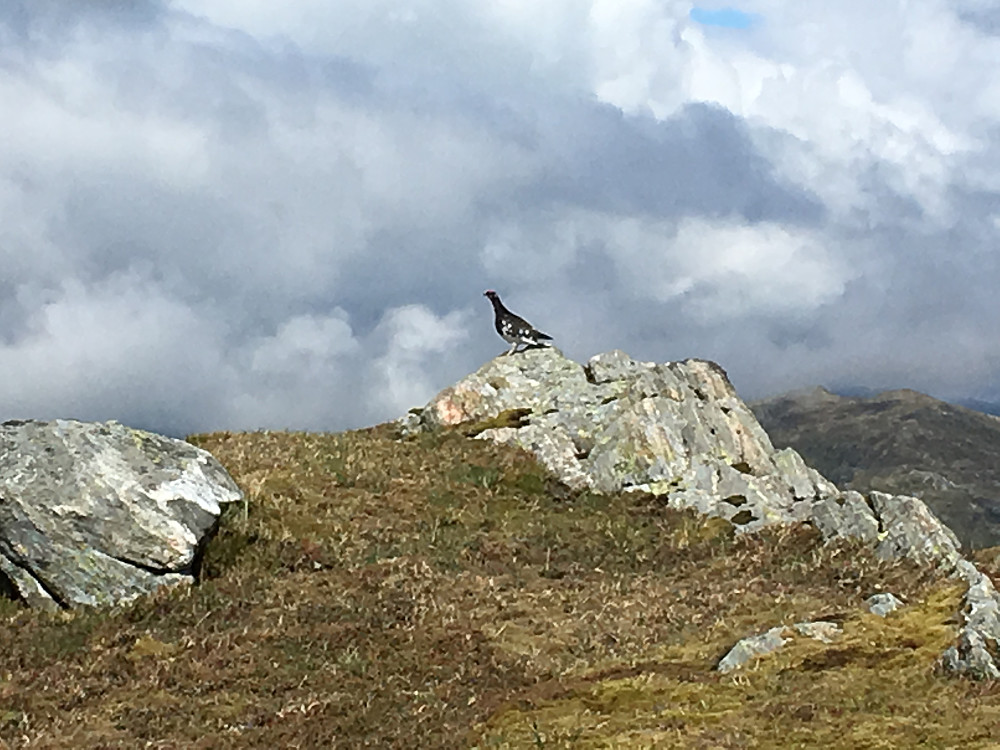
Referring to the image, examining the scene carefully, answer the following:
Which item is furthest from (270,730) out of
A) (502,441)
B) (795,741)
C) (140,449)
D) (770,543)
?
(502,441)

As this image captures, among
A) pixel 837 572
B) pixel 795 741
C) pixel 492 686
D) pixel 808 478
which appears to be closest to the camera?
pixel 795 741

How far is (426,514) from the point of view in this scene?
1141 inches

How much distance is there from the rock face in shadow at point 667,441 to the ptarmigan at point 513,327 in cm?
63

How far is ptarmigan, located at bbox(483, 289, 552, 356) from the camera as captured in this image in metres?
42.3

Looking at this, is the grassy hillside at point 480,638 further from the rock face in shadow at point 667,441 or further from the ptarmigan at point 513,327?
the ptarmigan at point 513,327

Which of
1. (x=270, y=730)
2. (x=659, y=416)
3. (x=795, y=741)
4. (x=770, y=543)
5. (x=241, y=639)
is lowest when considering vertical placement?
(x=795, y=741)

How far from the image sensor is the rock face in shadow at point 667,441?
87.1 feet

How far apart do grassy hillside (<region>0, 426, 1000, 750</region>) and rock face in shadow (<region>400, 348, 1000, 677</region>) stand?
1214 millimetres

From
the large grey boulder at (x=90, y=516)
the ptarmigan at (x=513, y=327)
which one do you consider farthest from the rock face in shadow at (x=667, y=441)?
the large grey boulder at (x=90, y=516)

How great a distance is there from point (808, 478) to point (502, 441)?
402 inches

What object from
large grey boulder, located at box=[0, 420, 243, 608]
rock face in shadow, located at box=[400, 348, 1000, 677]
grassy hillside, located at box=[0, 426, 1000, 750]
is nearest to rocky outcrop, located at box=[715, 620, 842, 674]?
grassy hillside, located at box=[0, 426, 1000, 750]

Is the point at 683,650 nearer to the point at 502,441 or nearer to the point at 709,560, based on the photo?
the point at 709,560

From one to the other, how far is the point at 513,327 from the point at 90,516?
22.3 m

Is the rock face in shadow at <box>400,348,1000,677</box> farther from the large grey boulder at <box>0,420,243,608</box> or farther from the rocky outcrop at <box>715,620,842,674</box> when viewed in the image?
the large grey boulder at <box>0,420,243,608</box>
